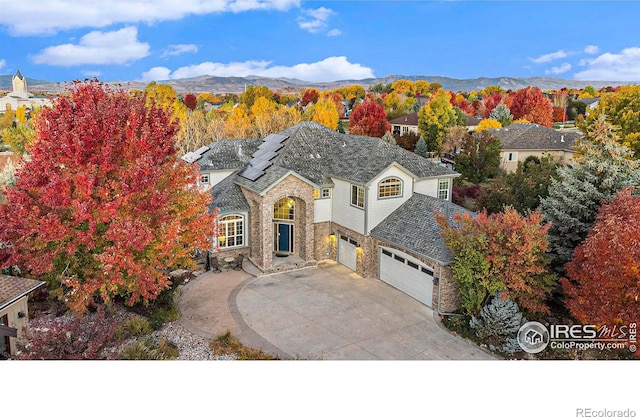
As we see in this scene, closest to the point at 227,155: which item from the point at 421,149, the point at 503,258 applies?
the point at 503,258

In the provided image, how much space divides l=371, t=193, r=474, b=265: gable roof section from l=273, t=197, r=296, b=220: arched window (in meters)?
3.94

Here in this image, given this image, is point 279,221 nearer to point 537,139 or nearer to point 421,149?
point 421,149

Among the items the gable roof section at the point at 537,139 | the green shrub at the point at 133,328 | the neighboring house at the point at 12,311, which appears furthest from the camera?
the gable roof section at the point at 537,139

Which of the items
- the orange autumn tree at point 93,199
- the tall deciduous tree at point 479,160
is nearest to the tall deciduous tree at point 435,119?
the tall deciduous tree at point 479,160

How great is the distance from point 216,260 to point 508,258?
11085 mm

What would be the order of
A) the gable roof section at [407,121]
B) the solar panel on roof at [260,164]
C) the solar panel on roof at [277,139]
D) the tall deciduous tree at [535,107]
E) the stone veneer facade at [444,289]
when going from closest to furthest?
the stone veneer facade at [444,289]
the solar panel on roof at [260,164]
the solar panel on roof at [277,139]
the tall deciduous tree at [535,107]
the gable roof section at [407,121]

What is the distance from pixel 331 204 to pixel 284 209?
2064mm

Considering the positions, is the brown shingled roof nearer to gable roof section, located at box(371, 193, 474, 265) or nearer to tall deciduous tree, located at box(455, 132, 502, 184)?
gable roof section, located at box(371, 193, 474, 265)

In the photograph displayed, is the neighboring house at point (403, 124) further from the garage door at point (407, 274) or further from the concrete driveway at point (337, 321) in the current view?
the concrete driveway at point (337, 321)

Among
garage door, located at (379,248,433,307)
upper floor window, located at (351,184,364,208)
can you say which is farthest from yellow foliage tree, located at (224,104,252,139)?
garage door, located at (379,248,433,307)

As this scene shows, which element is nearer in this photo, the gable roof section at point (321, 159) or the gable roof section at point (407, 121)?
the gable roof section at point (321, 159)

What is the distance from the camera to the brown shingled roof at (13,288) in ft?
33.7

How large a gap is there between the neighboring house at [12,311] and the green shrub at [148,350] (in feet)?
7.28

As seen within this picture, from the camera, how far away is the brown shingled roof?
10.3 metres
